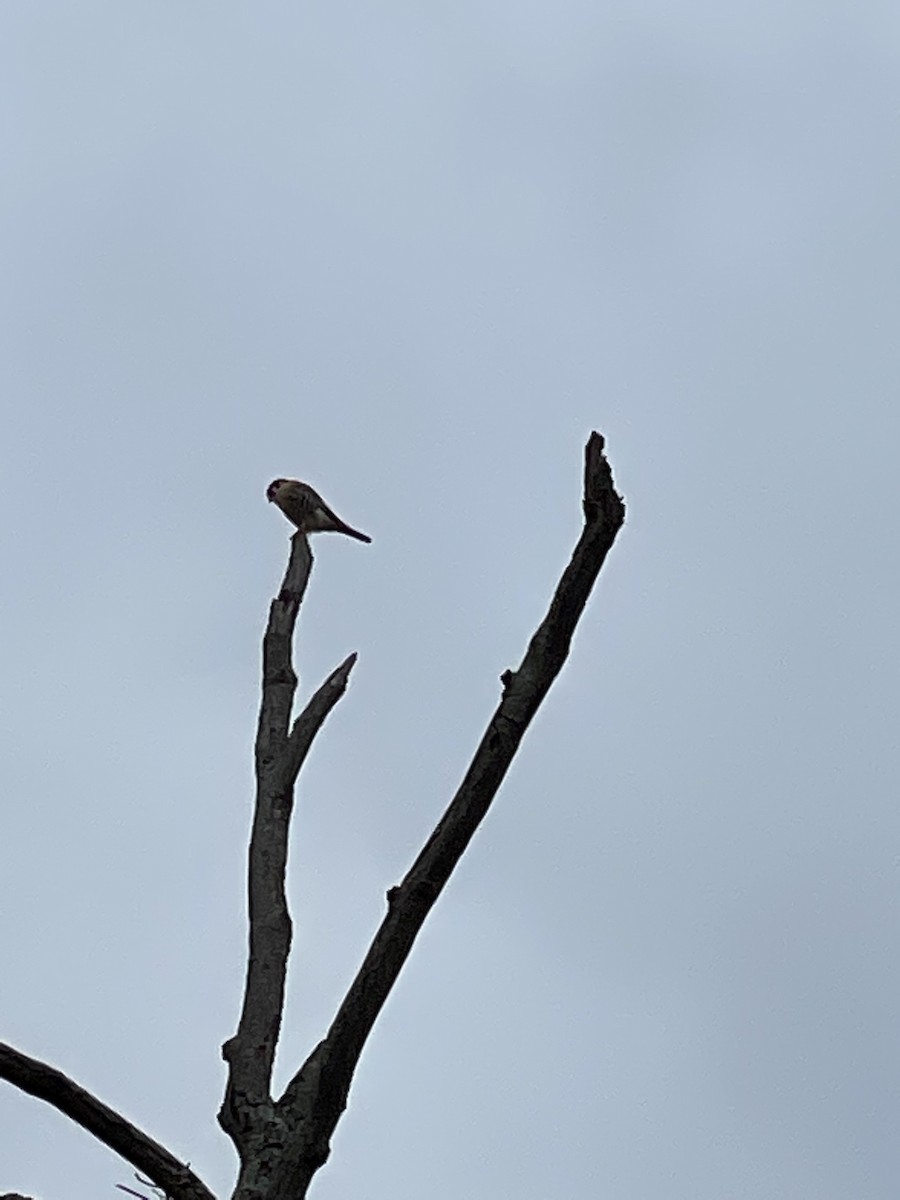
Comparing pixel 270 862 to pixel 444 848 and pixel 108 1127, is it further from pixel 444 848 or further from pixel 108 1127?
pixel 108 1127

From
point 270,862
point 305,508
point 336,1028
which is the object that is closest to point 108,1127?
point 336,1028

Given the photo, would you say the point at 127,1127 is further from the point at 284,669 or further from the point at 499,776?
the point at 284,669

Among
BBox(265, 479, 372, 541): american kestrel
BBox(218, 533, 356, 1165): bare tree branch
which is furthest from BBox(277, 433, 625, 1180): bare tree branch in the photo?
BBox(265, 479, 372, 541): american kestrel

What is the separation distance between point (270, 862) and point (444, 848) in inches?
36.7

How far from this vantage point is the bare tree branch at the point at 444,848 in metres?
3.77

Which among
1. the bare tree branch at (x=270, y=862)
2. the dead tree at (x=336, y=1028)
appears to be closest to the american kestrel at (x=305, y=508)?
the bare tree branch at (x=270, y=862)

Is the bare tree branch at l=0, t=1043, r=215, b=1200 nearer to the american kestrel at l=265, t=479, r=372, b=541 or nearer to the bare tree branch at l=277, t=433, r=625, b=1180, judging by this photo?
the bare tree branch at l=277, t=433, r=625, b=1180

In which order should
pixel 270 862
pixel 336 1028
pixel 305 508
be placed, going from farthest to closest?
1. pixel 305 508
2. pixel 270 862
3. pixel 336 1028

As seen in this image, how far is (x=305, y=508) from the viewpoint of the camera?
10586 millimetres

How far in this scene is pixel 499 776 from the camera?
153 inches

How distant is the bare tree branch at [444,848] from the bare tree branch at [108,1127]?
0.27 metres

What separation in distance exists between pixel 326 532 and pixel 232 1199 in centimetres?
770

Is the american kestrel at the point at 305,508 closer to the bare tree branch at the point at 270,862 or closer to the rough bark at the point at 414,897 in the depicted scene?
the bare tree branch at the point at 270,862

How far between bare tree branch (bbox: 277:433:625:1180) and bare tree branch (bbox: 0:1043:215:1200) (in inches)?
10.5
